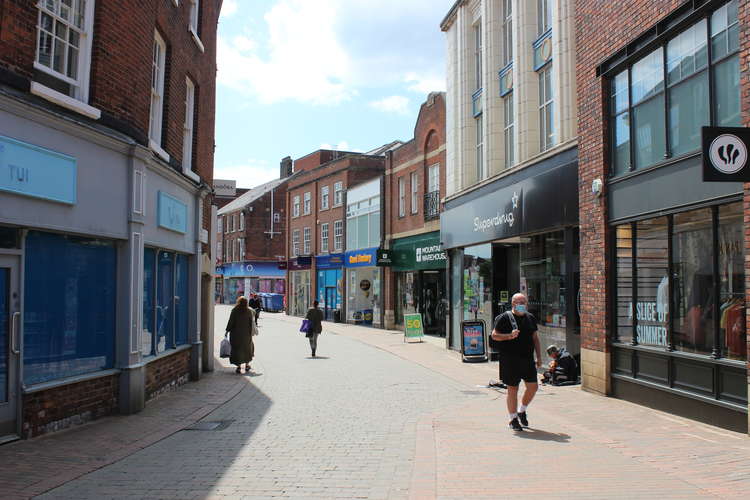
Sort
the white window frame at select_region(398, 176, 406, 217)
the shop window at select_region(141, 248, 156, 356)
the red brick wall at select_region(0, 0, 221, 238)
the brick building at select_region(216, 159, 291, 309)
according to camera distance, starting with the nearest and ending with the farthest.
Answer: the red brick wall at select_region(0, 0, 221, 238)
the shop window at select_region(141, 248, 156, 356)
the white window frame at select_region(398, 176, 406, 217)
the brick building at select_region(216, 159, 291, 309)

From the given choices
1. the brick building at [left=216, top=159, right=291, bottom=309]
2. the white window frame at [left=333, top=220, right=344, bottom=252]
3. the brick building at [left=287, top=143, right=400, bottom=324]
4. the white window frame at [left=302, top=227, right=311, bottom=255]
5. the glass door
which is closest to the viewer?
the glass door

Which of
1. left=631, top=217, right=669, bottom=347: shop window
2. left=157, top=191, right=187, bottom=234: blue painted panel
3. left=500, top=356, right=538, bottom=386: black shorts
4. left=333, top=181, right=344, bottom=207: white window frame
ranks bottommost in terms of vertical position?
left=500, top=356, right=538, bottom=386: black shorts

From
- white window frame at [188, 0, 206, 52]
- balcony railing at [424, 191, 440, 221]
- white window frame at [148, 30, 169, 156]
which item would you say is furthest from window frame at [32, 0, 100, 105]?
balcony railing at [424, 191, 440, 221]

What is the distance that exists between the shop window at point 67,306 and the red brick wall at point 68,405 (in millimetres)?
193

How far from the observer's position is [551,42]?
14875 mm

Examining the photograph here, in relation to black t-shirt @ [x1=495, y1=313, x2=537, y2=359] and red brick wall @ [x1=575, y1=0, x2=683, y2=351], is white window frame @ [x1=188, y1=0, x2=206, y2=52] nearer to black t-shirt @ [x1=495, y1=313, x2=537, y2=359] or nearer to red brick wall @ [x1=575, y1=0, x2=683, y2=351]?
red brick wall @ [x1=575, y1=0, x2=683, y2=351]

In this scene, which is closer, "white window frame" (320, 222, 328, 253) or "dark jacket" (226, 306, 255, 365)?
"dark jacket" (226, 306, 255, 365)

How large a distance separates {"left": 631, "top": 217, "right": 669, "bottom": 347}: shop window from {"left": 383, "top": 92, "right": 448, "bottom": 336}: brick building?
14735 millimetres

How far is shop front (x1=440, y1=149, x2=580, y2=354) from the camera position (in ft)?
43.6

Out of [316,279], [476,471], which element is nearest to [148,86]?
[476,471]

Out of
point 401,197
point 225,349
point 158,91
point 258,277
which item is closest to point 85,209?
point 158,91

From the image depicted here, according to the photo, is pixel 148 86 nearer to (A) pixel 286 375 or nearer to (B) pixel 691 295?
(A) pixel 286 375

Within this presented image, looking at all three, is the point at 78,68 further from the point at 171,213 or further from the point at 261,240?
the point at 261,240

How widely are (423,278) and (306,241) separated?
16.0m
